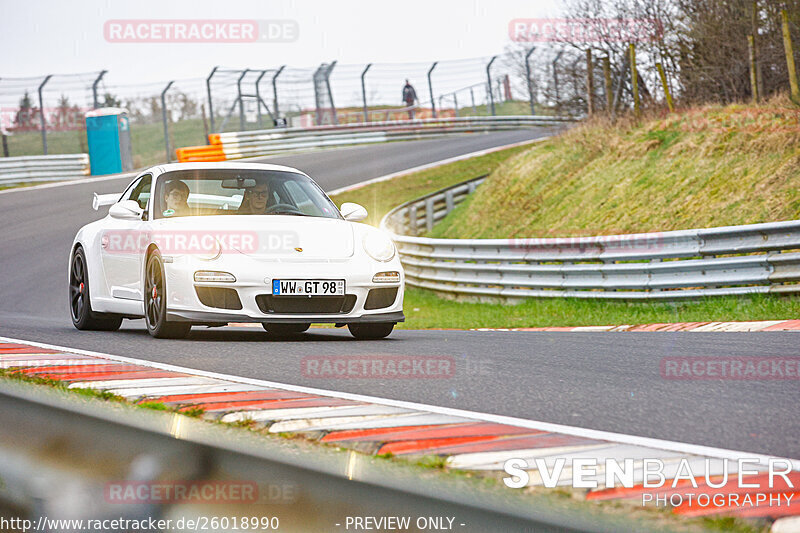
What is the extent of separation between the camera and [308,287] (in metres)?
6.95

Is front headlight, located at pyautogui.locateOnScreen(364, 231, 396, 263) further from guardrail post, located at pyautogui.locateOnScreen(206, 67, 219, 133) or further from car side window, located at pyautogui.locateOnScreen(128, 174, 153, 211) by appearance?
guardrail post, located at pyautogui.locateOnScreen(206, 67, 219, 133)

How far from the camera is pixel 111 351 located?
616 centimetres

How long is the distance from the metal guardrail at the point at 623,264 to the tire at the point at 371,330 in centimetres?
434

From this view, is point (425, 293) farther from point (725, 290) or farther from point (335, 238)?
point (335, 238)

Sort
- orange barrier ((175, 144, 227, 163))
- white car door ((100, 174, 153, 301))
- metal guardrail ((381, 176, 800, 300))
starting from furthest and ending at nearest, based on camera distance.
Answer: orange barrier ((175, 144, 227, 163)), metal guardrail ((381, 176, 800, 300)), white car door ((100, 174, 153, 301))

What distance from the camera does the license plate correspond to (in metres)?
6.89

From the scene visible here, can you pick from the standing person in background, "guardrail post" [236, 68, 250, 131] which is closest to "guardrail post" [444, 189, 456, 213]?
"guardrail post" [236, 68, 250, 131]

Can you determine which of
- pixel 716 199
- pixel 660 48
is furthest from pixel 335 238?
pixel 660 48

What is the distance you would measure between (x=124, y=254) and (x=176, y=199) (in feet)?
2.01

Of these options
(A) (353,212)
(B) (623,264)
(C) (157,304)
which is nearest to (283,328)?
(A) (353,212)

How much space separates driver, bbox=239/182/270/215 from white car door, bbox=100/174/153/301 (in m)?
0.84

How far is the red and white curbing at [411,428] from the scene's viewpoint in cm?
256

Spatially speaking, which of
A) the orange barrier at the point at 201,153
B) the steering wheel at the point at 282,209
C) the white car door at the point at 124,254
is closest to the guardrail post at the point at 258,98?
the orange barrier at the point at 201,153

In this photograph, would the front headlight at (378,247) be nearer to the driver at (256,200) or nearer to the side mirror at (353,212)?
the side mirror at (353,212)
